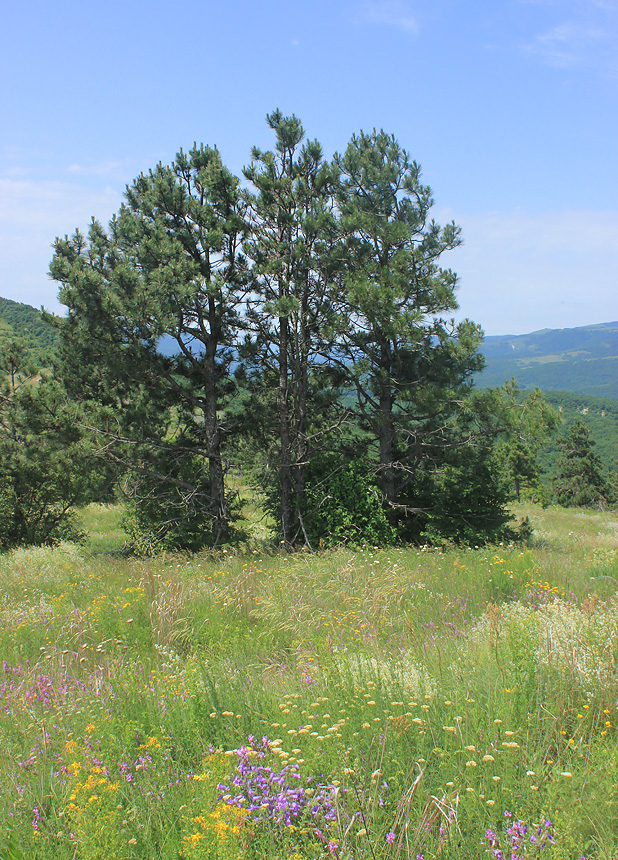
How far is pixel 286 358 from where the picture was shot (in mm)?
13719

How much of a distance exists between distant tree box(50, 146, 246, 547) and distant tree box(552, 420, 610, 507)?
5334 centimetres

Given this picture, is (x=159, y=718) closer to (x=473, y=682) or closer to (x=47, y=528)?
(x=473, y=682)

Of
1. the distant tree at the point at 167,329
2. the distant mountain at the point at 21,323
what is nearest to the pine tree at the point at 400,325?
the distant tree at the point at 167,329

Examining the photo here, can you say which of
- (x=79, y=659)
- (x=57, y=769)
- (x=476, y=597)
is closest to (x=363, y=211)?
(x=476, y=597)

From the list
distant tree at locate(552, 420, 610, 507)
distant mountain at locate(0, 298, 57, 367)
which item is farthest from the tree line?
distant mountain at locate(0, 298, 57, 367)

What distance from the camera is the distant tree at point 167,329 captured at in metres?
11.8

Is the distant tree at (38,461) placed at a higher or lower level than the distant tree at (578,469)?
higher

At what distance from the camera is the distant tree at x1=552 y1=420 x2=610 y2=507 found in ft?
193

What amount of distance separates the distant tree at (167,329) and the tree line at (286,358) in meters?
0.05

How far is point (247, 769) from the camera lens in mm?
2572

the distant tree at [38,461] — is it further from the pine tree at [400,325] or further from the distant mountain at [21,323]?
the distant mountain at [21,323]

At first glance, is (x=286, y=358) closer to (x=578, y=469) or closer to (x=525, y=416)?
(x=525, y=416)

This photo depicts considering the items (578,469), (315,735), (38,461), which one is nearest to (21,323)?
(578,469)

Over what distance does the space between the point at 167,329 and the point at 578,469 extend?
57838 mm
